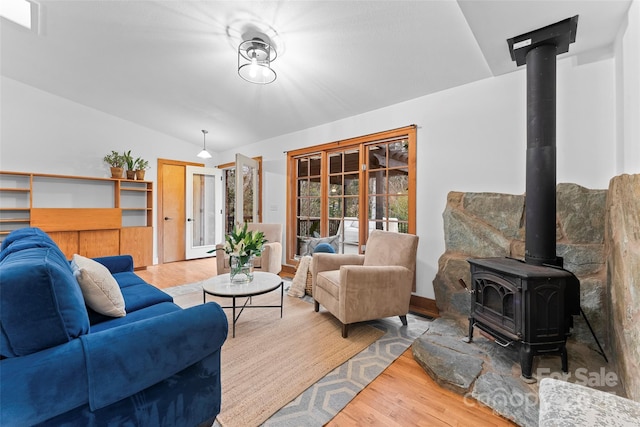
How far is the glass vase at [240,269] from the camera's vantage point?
2475 millimetres

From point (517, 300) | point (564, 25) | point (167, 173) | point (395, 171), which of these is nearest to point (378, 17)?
point (564, 25)

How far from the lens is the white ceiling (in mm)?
1920

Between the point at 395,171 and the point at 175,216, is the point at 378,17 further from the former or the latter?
the point at 175,216

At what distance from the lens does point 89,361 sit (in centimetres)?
97

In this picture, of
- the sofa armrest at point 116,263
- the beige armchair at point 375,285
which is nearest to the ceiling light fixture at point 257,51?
the beige armchair at point 375,285

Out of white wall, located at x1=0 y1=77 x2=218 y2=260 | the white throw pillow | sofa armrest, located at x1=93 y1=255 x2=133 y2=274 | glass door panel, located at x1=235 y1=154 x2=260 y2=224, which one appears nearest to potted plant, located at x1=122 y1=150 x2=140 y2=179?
white wall, located at x1=0 y1=77 x2=218 y2=260

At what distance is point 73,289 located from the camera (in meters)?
1.10

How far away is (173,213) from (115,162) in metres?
1.35

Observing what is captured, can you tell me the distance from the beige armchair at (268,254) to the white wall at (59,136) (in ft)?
7.69

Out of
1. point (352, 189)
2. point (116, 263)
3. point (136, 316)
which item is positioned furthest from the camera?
point (352, 189)

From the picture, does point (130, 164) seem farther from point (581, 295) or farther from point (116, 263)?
point (581, 295)

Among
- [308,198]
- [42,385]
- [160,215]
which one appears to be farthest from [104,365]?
[160,215]

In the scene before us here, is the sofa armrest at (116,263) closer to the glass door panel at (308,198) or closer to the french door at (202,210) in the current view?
the glass door panel at (308,198)

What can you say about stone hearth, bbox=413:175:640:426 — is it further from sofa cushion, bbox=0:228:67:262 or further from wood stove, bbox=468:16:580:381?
sofa cushion, bbox=0:228:67:262
